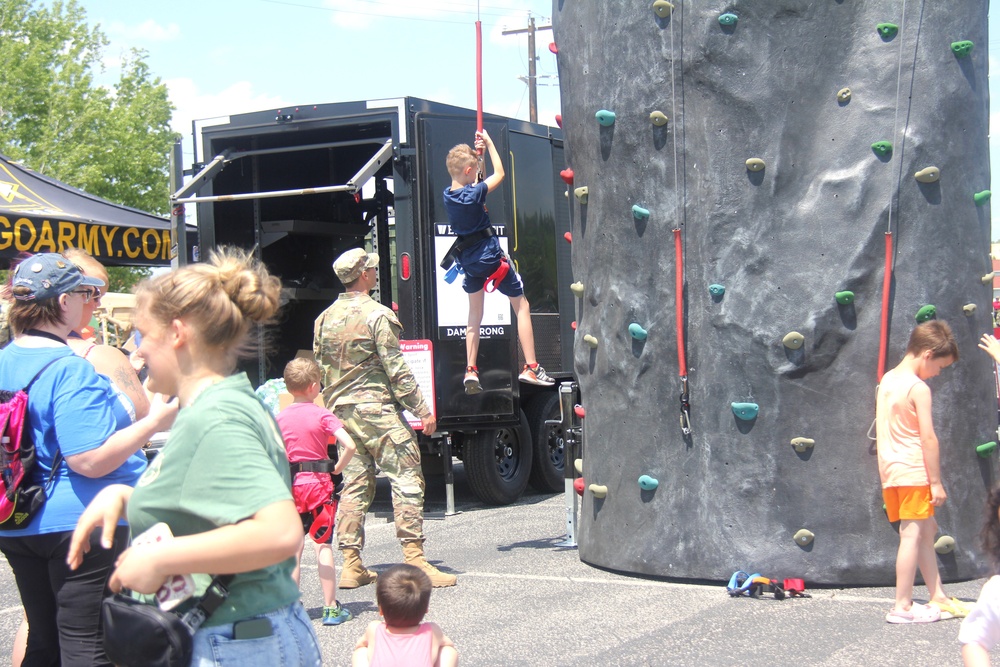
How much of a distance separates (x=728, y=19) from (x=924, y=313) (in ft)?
6.36

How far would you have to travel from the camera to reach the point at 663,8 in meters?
6.44

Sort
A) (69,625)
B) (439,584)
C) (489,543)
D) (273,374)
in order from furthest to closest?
(273,374) < (489,543) < (439,584) < (69,625)

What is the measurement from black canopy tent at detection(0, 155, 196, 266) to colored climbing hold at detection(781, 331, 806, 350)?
6.22 m

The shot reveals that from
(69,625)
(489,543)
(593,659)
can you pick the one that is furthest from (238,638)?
(489,543)

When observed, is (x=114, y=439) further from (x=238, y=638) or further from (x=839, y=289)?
(x=839, y=289)

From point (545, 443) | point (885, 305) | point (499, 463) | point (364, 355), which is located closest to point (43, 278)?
point (364, 355)

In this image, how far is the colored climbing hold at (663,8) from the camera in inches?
253

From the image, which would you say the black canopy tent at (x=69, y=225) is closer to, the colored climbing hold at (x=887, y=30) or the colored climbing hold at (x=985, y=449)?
the colored climbing hold at (x=887, y=30)

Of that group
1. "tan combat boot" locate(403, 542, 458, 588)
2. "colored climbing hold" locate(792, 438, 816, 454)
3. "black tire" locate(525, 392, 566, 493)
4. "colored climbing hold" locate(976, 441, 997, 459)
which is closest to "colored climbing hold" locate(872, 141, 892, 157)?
"colored climbing hold" locate(792, 438, 816, 454)

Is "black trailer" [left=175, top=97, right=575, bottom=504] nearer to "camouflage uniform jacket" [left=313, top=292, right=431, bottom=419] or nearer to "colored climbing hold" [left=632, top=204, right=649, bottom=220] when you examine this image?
"camouflage uniform jacket" [left=313, top=292, right=431, bottom=419]

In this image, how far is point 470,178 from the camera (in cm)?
752

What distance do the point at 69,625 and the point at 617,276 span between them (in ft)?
13.2

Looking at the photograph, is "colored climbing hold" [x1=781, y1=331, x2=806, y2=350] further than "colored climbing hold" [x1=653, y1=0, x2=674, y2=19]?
No

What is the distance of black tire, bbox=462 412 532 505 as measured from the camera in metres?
10.2
